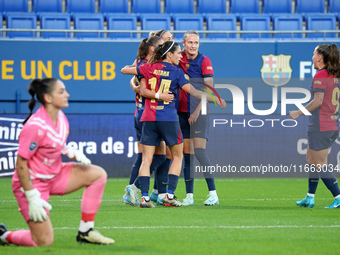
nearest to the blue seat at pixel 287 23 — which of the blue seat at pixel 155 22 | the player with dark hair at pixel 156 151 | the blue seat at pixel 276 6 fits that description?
the blue seat at pixel 276 6

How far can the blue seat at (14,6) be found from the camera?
16594mm

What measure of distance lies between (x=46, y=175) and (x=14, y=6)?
1331 cm

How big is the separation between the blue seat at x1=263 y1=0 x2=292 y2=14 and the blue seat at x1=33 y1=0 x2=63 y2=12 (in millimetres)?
6130

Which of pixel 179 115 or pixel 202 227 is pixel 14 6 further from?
pixel 202 227

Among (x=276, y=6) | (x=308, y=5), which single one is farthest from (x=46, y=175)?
(x=308, y=5)

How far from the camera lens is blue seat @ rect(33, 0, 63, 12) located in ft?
55.0

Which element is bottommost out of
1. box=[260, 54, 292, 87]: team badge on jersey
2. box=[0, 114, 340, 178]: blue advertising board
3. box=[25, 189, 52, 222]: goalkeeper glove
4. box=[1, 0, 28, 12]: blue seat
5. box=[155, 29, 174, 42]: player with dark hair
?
box=[0, 114, 340, 178]: blue advertising board

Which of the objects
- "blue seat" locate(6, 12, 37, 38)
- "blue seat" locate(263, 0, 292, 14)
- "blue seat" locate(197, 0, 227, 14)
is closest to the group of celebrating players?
"blue seat" locate(6, 12, 37, 38)

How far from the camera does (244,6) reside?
1758cm

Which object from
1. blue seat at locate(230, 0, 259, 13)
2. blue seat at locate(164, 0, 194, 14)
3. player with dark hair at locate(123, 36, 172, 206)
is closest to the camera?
player with dark hair at locate(123, 36, 172, 206)

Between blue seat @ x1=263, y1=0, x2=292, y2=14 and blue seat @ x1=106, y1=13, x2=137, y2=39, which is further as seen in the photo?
blue seat @ x1=263, y1=0, x2=292, y2=14

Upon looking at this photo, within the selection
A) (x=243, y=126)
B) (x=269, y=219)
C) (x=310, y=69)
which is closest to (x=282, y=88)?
(x=310, y=69)

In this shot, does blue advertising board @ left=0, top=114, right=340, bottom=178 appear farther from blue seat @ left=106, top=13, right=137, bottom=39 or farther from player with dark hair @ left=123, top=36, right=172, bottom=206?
player with dark hair @ left=123, top=36, right=172, bottom=206

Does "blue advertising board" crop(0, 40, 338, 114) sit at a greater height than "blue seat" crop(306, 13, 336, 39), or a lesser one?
lesser
